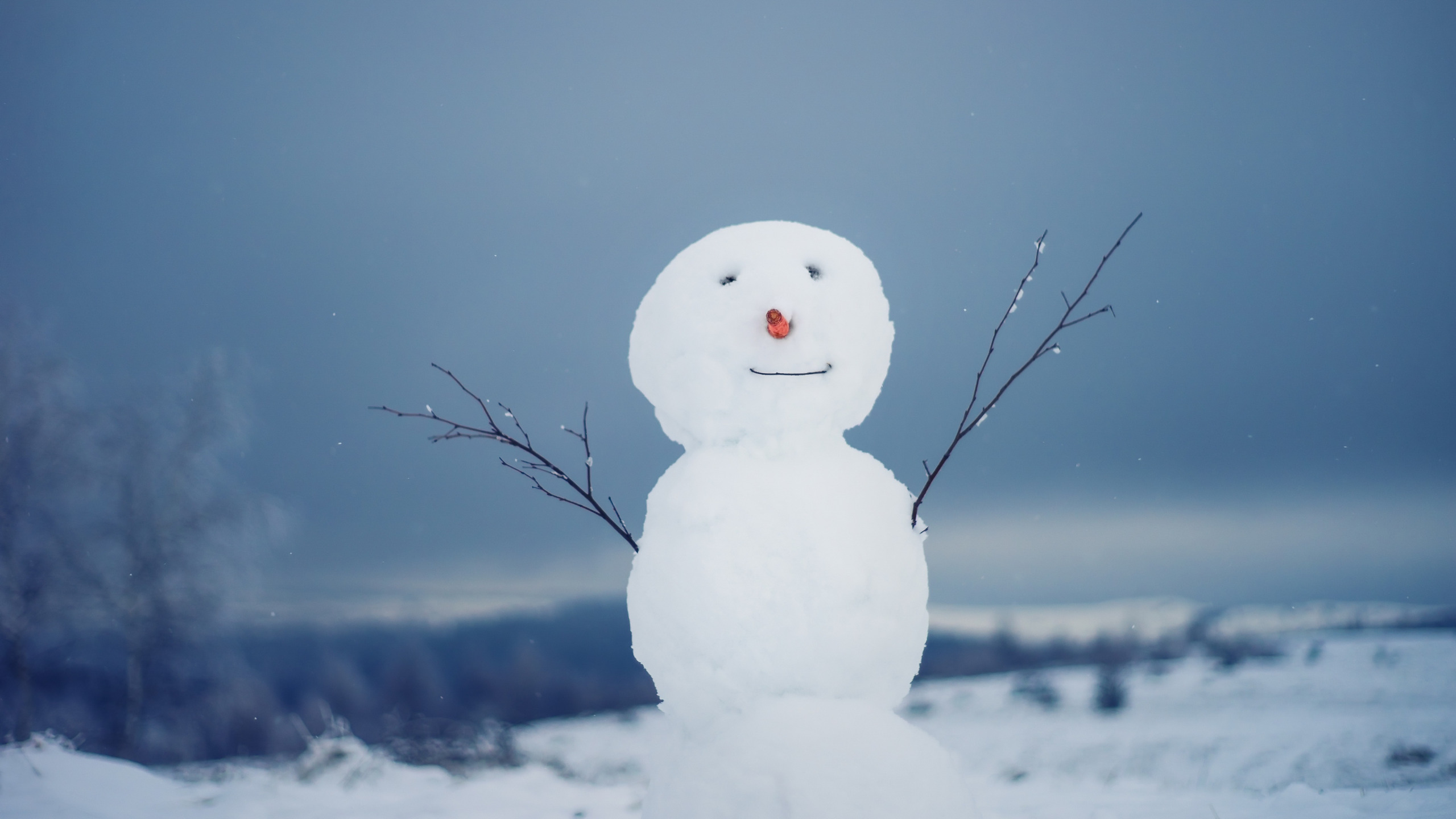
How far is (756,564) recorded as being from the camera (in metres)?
2.20

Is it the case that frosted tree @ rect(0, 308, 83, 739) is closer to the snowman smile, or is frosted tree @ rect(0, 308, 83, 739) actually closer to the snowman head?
the snowman head

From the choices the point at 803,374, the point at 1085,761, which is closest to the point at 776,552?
the point at 803,374

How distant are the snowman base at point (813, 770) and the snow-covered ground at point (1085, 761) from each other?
238 centimetres

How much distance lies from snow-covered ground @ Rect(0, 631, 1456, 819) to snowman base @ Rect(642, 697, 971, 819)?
93.7 inches

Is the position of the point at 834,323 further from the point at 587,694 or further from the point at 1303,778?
the point at 587,694

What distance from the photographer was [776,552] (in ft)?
7.23

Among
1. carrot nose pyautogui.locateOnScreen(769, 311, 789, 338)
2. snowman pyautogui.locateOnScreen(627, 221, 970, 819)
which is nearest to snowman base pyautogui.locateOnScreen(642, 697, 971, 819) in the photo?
snowman pyautogui.locateOnScreen(627, 221, 970, 819)

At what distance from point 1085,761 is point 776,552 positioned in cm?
690

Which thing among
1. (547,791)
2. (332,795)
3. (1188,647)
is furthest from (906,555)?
(1188,647)

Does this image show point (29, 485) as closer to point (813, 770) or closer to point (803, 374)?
point (803, 374)

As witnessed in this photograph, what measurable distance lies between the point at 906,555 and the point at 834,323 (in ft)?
2.58

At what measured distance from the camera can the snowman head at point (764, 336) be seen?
7.57 ft

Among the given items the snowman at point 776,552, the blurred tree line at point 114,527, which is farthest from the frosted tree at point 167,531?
the snowman at point 776,552

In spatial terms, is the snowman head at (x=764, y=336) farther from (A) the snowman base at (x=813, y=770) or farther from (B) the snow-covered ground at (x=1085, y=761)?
(B) the snow-covered ground at (x=1085, y=761)
